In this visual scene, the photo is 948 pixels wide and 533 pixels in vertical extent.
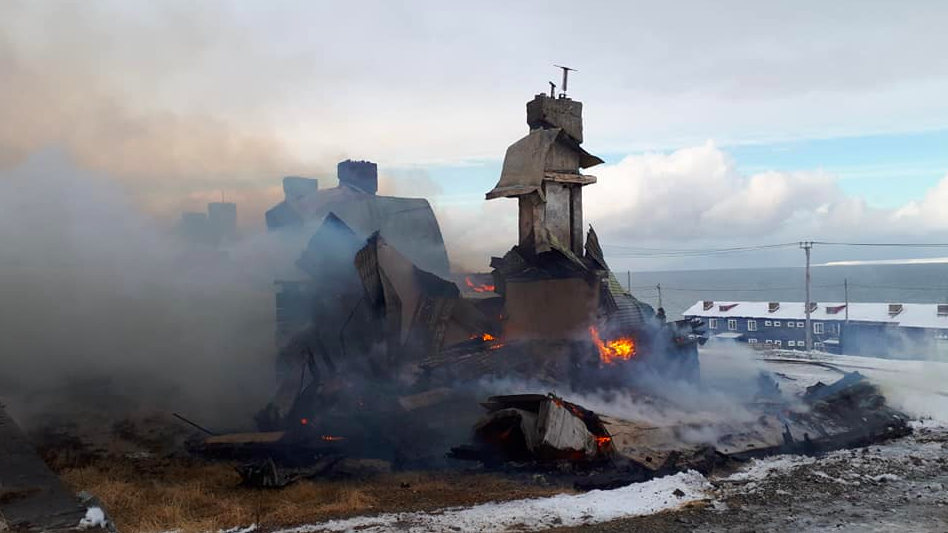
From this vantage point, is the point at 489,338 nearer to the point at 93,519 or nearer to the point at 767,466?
the point at 767,466

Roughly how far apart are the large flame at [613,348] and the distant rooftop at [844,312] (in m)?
38.7

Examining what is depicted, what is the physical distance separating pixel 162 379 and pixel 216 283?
3.69 m

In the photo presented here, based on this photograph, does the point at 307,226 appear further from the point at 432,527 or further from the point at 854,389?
the point at 854,389

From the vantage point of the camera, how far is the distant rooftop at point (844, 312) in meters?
47.5

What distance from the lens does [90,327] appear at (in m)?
20.1

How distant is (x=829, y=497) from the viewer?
9992 millimetres

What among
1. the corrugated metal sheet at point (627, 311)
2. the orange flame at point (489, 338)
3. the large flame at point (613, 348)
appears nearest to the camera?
the orange flame at point (489, 338)

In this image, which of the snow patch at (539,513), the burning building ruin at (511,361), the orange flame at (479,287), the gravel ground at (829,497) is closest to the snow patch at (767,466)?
the gravel ground at (829,497)

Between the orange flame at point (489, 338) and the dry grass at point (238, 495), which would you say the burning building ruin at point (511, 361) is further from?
the dry grass at point (238, 495)

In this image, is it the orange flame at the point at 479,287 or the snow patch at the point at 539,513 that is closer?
the snow patch at the point at 539,513

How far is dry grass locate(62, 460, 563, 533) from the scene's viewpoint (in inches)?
357

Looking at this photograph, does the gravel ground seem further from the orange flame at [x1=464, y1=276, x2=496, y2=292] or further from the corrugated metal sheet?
the orange flame at [x1=464, y1=276, x2=496, y2=292]

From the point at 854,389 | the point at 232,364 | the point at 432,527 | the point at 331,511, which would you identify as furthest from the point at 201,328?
the point at 854,389

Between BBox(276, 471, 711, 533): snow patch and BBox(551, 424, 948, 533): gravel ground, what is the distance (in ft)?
1.04
